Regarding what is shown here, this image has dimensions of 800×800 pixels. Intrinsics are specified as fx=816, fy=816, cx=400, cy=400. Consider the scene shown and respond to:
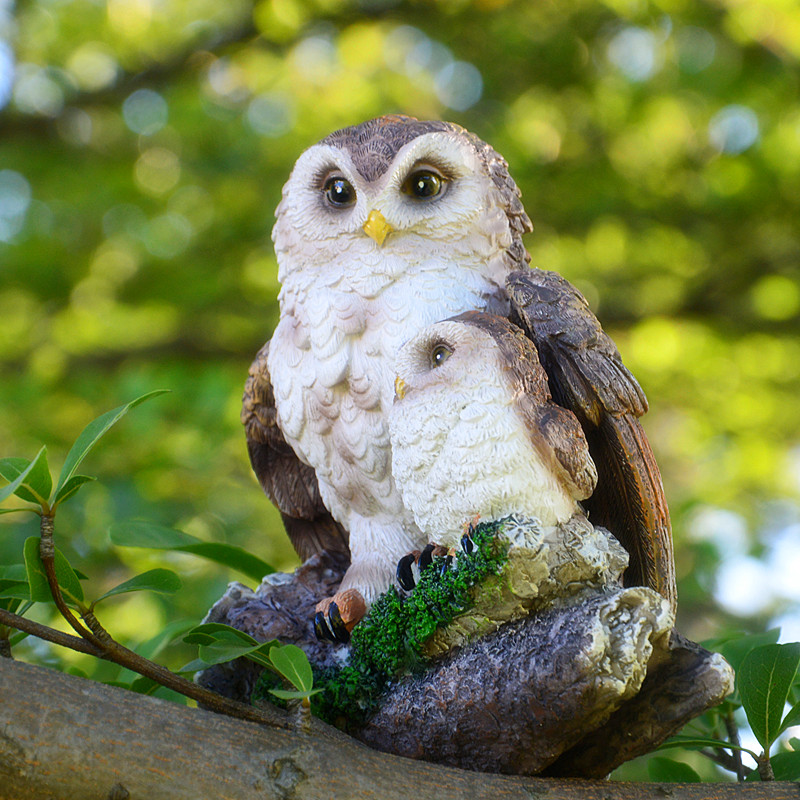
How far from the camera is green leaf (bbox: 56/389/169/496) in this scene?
2.54 ft

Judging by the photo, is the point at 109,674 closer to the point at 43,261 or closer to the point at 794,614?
the point at 794,614

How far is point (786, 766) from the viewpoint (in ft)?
3.21

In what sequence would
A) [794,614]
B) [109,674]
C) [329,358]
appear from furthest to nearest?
[794,614] → [109,674] → [329,358]

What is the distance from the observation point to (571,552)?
0.84m

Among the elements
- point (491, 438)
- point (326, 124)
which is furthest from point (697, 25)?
point (491, 438)

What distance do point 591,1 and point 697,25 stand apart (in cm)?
41

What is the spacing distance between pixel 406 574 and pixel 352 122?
2.42 metres

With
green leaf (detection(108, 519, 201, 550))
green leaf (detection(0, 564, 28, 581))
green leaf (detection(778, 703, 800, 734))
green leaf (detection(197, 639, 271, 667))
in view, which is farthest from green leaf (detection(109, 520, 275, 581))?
green leaf (detection(778, 703, 800, 734))

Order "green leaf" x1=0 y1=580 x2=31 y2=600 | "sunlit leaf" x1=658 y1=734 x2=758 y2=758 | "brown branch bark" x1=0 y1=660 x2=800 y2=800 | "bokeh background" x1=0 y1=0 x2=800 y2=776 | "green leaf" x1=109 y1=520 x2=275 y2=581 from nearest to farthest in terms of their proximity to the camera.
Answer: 1. "brown branch bark" x1=0 y1=660 x2=800 y2=800
2. "green leaf" x1=0 y1=580 x2=31 y2=600
3. "sunlit leaf" x1=658 y1=734 x2=758 y2=758
4. "green leaf" x1=109 y1=520 x2=275 y2=581
5. "bokeh background" x1=0 y1=0 x2=800 y2=776

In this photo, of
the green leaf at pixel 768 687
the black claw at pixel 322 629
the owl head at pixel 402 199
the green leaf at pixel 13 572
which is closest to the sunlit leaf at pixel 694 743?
the green leaf at pixel 768 687

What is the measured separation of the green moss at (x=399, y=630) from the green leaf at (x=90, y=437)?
1.15ft

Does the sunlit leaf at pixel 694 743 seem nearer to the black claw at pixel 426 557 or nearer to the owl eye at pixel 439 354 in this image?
the black claw at pixel 426 557

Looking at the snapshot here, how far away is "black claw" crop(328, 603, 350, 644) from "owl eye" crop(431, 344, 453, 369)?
325 mm

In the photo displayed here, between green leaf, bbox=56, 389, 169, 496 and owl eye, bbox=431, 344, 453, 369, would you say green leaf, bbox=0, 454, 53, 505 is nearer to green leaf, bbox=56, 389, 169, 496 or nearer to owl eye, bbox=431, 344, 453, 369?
green leaf, bbox=56, 389, 169, 496
